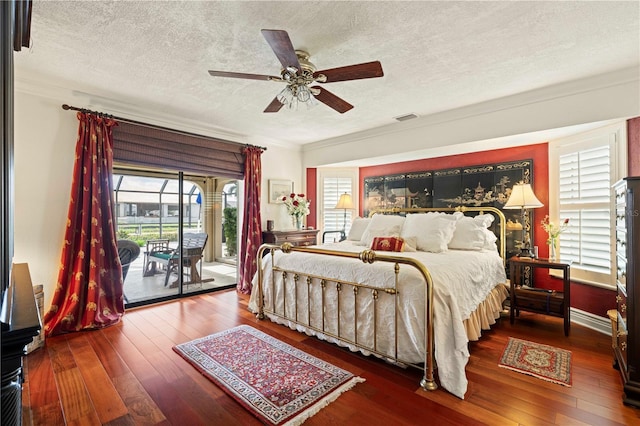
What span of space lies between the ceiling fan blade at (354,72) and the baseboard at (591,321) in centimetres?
343

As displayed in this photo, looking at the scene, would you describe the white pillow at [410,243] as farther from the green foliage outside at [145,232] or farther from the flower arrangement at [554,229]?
the green foliage outside at [145,232]

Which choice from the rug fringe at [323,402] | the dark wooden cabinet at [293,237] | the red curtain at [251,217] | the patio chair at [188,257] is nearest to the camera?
the rug fringe at [323,402]

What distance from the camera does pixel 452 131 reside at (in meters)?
3.90

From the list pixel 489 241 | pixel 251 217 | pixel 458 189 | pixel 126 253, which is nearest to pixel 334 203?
pixel 251 217

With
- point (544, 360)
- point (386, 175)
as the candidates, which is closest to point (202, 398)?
point (544, 360)

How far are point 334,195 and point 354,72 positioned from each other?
3.70 metres

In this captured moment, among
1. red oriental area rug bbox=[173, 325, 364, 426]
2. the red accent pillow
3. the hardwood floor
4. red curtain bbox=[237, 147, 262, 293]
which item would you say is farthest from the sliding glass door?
the red accent pillow

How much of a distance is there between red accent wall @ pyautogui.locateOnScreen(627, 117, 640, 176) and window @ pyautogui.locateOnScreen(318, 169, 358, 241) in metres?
3.67

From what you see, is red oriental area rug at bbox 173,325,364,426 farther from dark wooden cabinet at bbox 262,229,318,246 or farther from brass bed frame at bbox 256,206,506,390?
dark wooden cabinet at bbox 262,229,318,246

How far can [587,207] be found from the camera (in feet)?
10.7

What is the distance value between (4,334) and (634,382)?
3.09m

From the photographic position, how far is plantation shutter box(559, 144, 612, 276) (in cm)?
309

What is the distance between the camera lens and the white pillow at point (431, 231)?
3441 millimetres

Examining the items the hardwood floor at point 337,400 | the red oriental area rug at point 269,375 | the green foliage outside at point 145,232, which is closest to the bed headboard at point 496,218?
the hardwood floor at point 337,400
